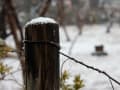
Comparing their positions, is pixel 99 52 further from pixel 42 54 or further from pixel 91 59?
pixel 42 54

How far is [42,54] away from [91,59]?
29.7ft

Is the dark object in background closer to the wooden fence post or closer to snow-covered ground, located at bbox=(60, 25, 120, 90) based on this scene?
snow-covered ground, located at bbox=(60, 25, 120, 90)

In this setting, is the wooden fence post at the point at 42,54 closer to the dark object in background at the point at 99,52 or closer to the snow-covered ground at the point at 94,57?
the snow-covered ground at the point at 94,57

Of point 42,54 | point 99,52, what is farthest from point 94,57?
point 42,54

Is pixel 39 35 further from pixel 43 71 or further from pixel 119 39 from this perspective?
pixel 119 39

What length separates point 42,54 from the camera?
1597mm

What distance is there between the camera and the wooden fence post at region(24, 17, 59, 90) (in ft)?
5.20

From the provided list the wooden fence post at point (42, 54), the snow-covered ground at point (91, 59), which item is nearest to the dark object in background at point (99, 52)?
the snow-covered ground at point (91, 59)

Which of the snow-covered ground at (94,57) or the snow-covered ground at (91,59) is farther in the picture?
the snow-covered ground at (94,57)

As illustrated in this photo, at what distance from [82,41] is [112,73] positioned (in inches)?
277

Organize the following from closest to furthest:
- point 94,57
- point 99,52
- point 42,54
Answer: point 42,54 < point 94,57 < point 99,52

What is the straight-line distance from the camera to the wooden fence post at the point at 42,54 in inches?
62.4

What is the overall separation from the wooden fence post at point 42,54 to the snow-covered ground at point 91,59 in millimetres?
2261

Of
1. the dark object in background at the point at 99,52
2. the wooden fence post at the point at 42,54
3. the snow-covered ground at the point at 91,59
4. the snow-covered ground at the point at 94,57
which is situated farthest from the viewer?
the dark object in background at the point at 99,52
